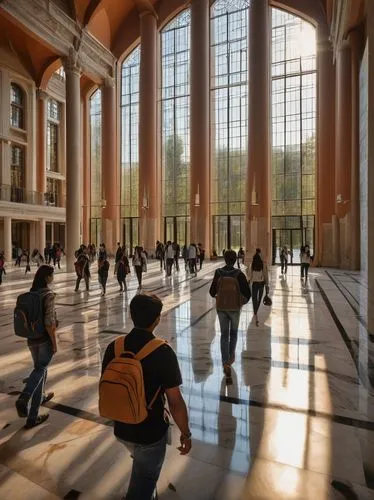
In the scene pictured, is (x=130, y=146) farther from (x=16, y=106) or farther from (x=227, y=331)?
(x=227, y=331)

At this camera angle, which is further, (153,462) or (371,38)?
(371,38)

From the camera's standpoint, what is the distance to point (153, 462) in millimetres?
1946

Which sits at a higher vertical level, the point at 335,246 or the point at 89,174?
the point at 89,174

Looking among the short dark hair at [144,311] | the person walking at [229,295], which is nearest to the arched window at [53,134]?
the person walking at [229,295]

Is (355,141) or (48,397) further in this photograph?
(355,141)

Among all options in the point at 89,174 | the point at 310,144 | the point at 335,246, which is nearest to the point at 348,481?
the point at 335,246

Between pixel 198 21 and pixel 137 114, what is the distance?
8.22 m

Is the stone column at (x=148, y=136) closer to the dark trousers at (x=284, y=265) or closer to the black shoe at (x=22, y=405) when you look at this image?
the dark trousers at (x=284, y=265)

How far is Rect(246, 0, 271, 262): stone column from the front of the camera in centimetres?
2367

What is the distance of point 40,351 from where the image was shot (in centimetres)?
363

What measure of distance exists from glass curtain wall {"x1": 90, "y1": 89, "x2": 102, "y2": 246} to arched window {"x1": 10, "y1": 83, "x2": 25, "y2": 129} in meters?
6.27

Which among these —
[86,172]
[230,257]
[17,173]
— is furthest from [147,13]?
[230,257]

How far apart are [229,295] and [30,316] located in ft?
7.45

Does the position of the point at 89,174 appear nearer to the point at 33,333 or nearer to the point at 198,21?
the point at 198,21
